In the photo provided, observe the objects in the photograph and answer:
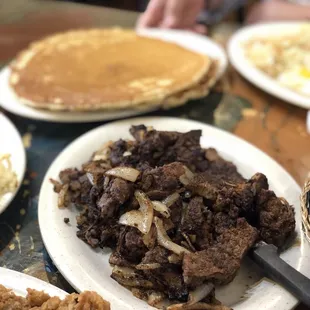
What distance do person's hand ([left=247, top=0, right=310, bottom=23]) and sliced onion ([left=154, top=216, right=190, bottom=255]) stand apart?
2458 mm

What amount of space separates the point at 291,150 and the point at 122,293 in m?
1.17

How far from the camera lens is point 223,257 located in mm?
1349

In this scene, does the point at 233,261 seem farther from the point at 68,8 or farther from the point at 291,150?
the point at 68,8

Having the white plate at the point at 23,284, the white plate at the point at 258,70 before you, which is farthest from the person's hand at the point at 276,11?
the white plate at the point at 23,284

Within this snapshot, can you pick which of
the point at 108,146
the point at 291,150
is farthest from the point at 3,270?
the point at 291,150

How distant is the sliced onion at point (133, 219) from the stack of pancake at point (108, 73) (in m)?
0.87

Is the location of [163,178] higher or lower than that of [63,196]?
higher

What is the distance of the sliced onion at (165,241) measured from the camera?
1.36 m

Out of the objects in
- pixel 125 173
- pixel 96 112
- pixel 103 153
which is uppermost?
pixel 125 173

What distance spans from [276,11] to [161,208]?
2.55 meters

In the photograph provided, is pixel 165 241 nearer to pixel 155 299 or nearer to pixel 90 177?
pixel 155 299

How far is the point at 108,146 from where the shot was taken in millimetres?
1838

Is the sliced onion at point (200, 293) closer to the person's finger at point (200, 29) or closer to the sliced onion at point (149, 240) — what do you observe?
the sliced onion at point (149, 240)

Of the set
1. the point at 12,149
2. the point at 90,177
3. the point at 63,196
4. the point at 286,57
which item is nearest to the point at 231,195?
the point at 90,177
